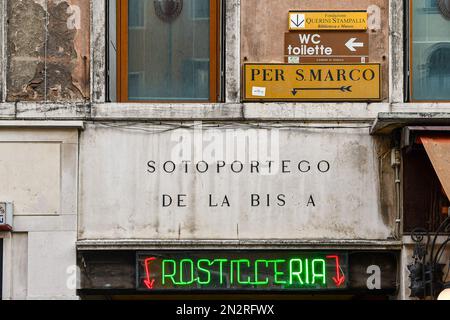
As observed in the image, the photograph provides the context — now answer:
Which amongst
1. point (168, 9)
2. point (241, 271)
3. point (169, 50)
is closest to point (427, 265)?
point (241, 271)

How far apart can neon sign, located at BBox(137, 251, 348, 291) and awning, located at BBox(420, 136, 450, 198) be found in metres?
1.28

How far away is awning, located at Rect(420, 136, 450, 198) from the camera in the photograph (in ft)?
42.3

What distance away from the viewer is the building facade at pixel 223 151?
531 inches

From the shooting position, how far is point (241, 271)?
44.3 ft

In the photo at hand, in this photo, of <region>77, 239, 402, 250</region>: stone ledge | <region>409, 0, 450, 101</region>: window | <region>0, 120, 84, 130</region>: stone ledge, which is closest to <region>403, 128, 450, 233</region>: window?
<region>77, 239, 402, 250</region>: stone ledge

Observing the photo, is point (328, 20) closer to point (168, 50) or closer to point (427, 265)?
point (168, 50)

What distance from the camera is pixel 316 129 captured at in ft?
44.9

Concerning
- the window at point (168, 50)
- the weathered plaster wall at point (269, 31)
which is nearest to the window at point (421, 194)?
the weathered plaster wall at point (269, 31)

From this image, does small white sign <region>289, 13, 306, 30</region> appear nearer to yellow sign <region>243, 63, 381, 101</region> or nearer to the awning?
yellow sign <region>243, 63, 381, 101</region>

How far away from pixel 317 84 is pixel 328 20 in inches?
25.5

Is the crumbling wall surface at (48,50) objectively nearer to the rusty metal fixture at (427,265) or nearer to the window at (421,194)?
the window at (421,194)

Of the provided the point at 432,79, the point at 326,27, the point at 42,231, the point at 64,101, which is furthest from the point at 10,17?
the point at 432,79

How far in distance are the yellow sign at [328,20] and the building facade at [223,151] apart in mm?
14
